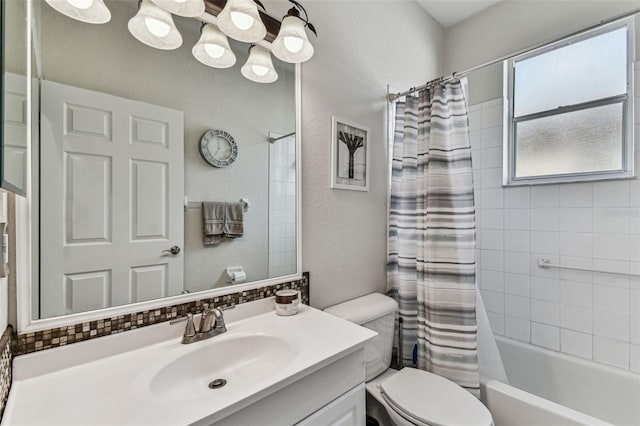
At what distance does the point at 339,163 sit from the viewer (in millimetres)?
1504

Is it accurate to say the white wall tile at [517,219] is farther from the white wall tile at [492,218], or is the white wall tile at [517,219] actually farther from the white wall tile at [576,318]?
the white wall tile at [576,318]

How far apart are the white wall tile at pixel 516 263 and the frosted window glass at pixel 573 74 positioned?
101 cm

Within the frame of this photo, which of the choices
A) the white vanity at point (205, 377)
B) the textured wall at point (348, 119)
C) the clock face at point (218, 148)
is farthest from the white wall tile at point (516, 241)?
the clock face at point (218, 148)

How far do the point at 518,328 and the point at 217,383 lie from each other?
79.1 inches

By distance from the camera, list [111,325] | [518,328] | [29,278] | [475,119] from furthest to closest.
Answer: [475,119] → [518,328] → [111,325] → [29,278]

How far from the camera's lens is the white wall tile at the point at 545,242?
1.82 meters

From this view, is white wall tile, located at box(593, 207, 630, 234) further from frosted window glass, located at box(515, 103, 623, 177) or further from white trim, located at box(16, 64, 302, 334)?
white trim, located at box(16, 64, 302, 334)

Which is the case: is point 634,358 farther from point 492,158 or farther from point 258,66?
point 258,66

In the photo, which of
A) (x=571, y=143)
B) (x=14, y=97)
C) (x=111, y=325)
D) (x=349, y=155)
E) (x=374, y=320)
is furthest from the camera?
(x=571, y=143)

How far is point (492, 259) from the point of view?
2082 mm

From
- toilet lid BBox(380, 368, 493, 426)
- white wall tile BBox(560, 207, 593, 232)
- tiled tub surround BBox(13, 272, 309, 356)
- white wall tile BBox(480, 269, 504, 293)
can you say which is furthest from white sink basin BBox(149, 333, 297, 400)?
white wall tile BBox(560, 207, 593, 232)

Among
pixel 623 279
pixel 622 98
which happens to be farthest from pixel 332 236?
pixel 622 98

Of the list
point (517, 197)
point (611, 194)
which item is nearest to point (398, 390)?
point (517, 197)

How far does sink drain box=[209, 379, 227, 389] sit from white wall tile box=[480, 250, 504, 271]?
6.47ft
